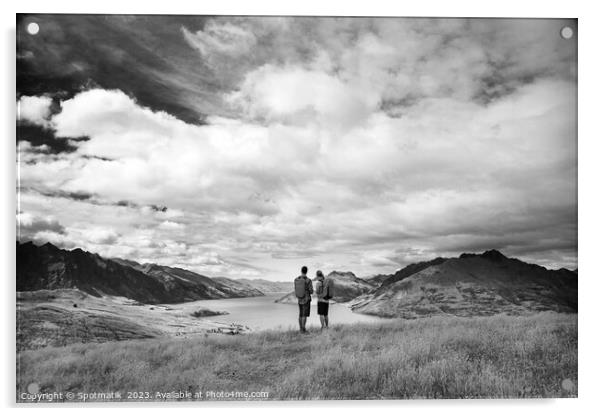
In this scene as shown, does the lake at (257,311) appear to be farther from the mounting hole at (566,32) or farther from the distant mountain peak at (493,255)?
the mounting hole at (566,32)

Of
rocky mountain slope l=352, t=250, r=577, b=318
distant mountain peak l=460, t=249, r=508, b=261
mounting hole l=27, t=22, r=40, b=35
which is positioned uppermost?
mounting hole l=27, t=22, r=40, b=35

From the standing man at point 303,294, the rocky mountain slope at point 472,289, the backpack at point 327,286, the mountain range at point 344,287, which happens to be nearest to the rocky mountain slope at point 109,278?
the mountain range at point 344,287

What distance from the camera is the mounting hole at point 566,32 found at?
875cm

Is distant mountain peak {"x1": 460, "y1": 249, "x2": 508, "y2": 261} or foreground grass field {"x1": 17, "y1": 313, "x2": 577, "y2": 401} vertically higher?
distant mountain peak {"x1": 460, "y1": 249, "x2": 508, "y2": 261}

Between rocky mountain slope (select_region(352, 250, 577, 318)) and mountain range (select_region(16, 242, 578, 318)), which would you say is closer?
mountain range (select_region(16, 242, 578, 318))

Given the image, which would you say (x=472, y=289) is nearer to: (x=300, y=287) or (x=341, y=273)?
(x=341, y=273)

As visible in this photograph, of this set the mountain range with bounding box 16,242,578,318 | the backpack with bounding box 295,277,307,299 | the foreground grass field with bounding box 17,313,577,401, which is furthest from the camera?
the backpack with bounding box 295,277,307,299

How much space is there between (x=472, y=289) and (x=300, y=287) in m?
4.37

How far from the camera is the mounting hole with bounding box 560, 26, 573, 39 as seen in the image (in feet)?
28.7

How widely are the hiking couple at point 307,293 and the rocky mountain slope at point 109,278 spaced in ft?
3.78

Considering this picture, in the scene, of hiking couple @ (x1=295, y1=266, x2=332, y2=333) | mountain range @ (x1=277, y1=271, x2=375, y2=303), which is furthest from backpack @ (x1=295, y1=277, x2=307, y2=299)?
mountain range @ (x1=277, y1=271, x2=375, y2=303)

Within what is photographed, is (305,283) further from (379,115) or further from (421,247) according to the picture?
(379,115)

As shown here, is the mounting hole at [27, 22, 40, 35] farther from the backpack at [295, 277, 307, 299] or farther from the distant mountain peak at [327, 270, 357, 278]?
the distant mountain peak at [327, 270, 357, 278]

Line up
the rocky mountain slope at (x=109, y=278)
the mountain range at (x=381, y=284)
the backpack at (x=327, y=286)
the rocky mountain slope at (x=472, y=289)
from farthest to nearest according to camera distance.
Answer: the backpack at (x=327, y=286)
the rocky mountain slope at (x=472, y=289)
the mountain range at (x=381, y=284)
the rocky mountain slope at (x=109, y=278)
